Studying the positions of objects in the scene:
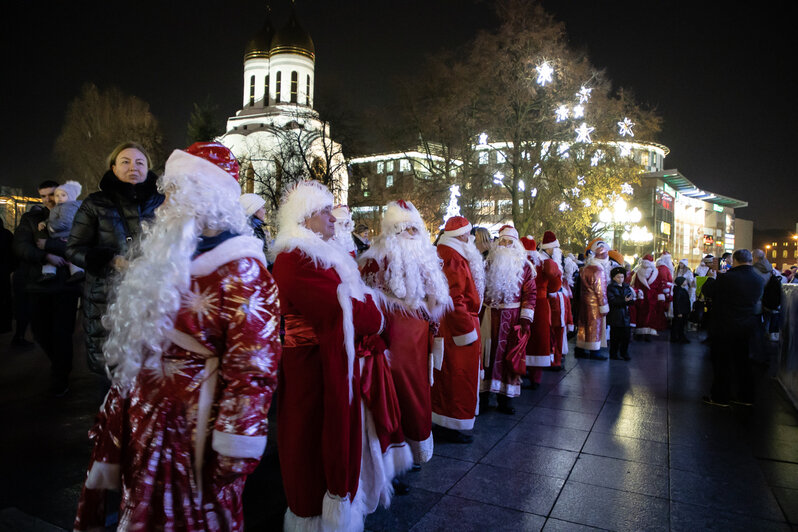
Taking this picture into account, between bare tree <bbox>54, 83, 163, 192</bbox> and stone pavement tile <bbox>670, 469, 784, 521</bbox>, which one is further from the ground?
bare tree <bbox>54, 83, 163, 192</bbox>

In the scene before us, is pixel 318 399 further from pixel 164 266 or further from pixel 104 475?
pixel 164 266

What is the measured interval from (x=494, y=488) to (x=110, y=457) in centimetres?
304

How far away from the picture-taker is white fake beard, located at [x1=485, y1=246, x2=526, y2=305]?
6355 mm

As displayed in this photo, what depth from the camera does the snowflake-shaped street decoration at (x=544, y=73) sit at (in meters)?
20.0

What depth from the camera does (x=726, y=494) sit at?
4.18 meters

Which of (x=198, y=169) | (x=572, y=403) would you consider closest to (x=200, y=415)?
(x=198, y=169)

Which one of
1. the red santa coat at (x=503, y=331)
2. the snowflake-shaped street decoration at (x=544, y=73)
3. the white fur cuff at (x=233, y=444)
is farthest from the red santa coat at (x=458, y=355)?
the snowflake-shaped street decoration at (x=544, y=73)

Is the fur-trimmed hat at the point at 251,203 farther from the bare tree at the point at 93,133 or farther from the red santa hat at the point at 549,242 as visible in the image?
the bare tree at the point at 93,133

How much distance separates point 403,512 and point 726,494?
262 centimetres

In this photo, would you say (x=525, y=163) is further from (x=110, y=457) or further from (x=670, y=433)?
(x=110, y=457)

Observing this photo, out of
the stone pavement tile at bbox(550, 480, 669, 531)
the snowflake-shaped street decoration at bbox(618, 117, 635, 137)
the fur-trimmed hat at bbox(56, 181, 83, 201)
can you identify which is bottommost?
the stone pavement tile at bbox(550, 480, 669, 531)

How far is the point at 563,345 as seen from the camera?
905 centimetres

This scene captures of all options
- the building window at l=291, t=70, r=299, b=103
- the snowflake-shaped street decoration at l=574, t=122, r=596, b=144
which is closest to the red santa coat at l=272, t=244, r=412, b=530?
the snowflake-shaped street decoration at l=574, t=122, r=596, b=144

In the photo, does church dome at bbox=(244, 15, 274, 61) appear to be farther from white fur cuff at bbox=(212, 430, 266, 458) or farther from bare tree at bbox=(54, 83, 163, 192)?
white fur cuff at bbox=(212, 430, 266, 458)
